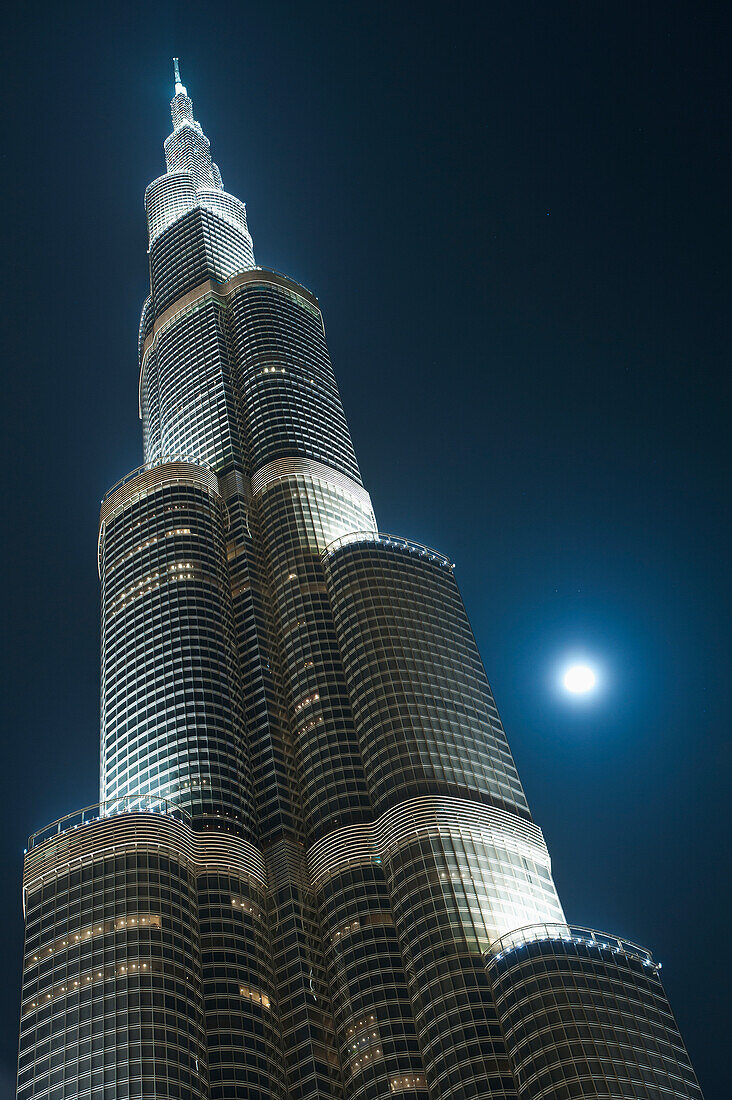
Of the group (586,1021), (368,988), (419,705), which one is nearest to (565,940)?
(586,1021)

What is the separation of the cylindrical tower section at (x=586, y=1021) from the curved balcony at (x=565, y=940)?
0.17 meters

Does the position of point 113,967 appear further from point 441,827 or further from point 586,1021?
point 586,1021

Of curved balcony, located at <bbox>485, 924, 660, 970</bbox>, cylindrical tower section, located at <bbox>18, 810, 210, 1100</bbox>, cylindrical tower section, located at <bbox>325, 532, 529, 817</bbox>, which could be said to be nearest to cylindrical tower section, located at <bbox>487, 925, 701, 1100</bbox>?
curved balcony, located at <bbox>485, 924, 660, 970</bbox>

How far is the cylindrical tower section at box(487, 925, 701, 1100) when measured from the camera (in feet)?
414

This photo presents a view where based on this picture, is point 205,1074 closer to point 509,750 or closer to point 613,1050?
point 613,1050

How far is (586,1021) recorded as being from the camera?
429 ft

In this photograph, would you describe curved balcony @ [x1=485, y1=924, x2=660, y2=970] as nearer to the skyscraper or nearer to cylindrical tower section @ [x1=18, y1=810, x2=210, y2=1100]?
the skyscraper

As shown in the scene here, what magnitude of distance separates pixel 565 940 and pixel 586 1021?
1141cm

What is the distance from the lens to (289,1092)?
14350 centimetres

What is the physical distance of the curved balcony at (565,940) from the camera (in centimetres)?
14188

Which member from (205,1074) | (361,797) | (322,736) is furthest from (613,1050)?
(322,736)

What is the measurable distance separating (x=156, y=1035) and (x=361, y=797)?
168 ft

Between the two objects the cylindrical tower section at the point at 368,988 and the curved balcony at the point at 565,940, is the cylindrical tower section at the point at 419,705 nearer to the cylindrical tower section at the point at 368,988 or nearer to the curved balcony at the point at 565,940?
the cylindrical tower section at the point at 368,988

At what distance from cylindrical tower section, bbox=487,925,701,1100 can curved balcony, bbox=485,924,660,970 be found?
0.55 feet
